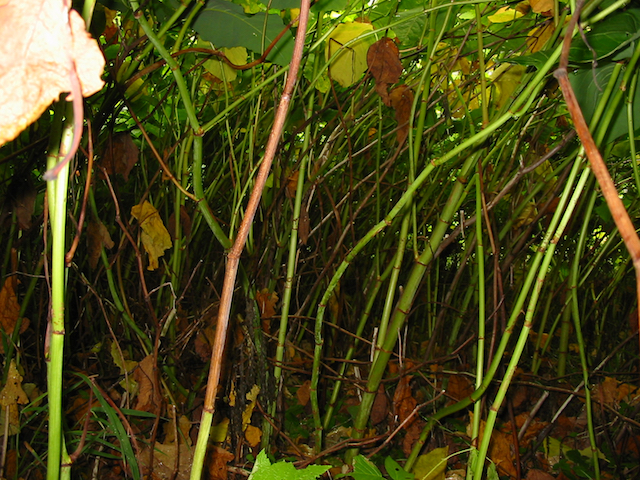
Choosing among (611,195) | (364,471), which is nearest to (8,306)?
(364,471)

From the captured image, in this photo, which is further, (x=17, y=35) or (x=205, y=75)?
(x=205, y=75)

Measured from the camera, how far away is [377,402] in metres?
1.07

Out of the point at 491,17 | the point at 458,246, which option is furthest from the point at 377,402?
the point at 458,246

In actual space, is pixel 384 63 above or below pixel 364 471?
above

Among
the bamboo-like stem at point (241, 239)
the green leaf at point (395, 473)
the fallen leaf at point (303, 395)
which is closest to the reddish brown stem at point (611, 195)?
the bamboo-like stem at point (241, 239)

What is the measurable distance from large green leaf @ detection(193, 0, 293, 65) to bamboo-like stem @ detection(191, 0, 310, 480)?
575mm

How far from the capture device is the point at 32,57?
0.15m

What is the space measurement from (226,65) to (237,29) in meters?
0.22

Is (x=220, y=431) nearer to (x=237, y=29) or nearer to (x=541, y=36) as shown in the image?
(x=237, y=29)

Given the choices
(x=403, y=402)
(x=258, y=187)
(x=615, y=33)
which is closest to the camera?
(x=258, y=187)

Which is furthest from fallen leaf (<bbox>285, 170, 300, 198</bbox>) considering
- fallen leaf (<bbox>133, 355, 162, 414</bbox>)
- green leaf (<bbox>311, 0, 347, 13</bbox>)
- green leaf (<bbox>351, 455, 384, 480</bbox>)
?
green leaf (<bbox>351, 455, 384, 480</bbox>)

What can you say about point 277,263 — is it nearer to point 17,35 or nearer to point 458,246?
point 17,35

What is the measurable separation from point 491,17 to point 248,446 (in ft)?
3.66

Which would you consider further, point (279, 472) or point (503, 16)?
point (503, 16)
